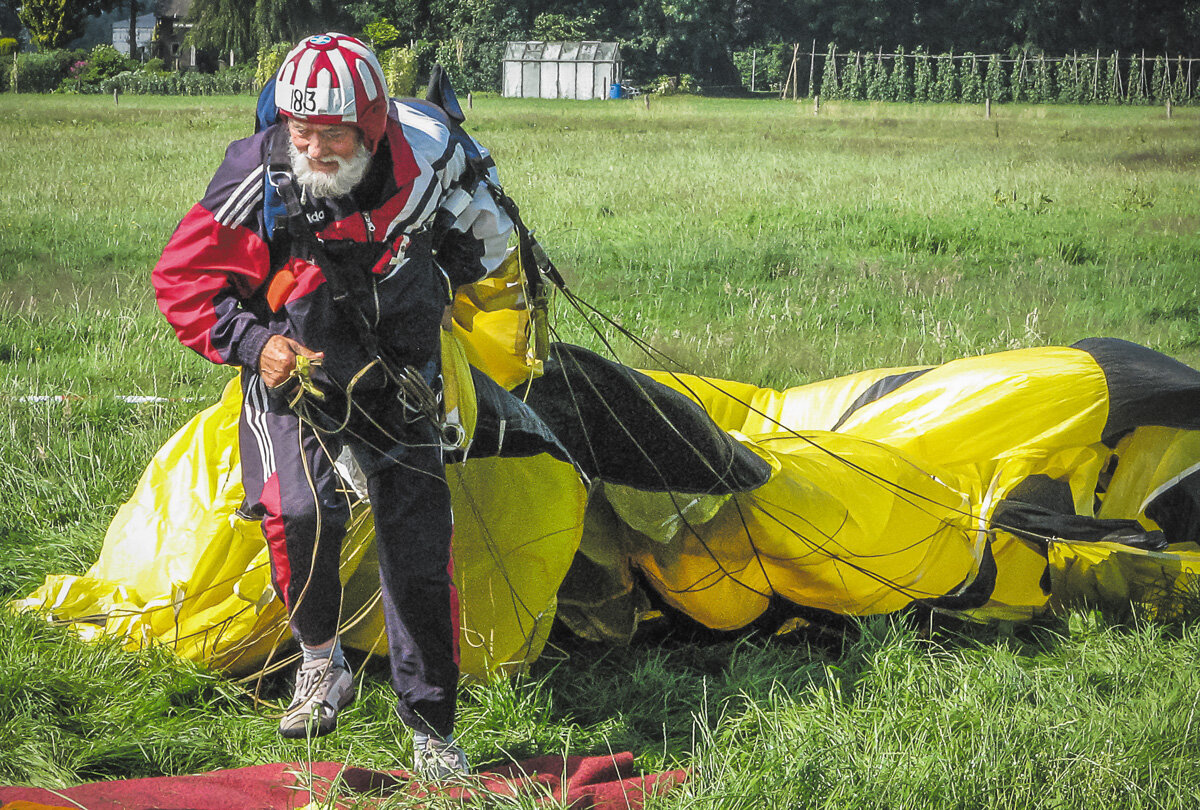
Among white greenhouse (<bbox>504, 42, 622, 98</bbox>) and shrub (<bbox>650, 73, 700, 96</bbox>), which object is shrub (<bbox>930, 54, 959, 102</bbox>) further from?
white greenhouse (<bbox>504, 42, 622, 98</bbox>)

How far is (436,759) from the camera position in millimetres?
2611

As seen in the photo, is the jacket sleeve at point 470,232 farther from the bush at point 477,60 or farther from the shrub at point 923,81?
the bush at point 477,60

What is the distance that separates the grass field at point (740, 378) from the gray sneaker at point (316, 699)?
94 millimetres

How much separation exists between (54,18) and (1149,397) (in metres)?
60.6

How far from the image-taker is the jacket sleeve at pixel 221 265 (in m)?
2.51

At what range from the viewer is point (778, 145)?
63.5ft

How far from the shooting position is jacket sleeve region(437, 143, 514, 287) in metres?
2.77

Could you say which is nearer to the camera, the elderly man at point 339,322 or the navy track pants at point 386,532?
the elderly man at point 339,322

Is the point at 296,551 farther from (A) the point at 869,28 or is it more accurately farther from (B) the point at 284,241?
(A) the point at 869,28

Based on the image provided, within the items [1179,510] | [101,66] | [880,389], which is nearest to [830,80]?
[101,66]

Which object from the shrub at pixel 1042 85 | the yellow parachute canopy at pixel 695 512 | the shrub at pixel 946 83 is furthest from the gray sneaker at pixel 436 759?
the shrub at pixel 946 83

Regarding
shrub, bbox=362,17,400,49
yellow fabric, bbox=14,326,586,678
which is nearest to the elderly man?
yellow fabric, bbox=14,326,586,678

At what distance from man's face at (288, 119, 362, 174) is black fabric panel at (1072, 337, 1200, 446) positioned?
9.08 ft

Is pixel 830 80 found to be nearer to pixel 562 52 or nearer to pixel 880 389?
pixel 562 52
